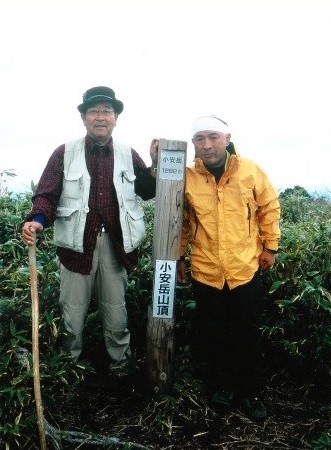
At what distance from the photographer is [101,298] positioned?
4.06m

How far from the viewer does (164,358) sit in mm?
3865

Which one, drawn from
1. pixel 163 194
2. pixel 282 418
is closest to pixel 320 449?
pixel 282 418

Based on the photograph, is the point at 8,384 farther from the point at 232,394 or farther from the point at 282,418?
the point at 282,418

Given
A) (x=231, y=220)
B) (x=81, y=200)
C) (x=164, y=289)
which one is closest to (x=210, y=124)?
(x=231, y=220)

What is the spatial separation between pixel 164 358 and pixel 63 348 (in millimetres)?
904

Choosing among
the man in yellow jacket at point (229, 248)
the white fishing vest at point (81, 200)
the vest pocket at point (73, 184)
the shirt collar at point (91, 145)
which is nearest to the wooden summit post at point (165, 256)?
the man in yellow jacket at point (229, 248)

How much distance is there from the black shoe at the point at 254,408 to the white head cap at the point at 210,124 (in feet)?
7.54

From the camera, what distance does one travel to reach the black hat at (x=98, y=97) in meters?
3.75

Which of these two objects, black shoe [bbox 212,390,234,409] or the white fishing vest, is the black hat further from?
black shoe [bbox 212,390,234,409]

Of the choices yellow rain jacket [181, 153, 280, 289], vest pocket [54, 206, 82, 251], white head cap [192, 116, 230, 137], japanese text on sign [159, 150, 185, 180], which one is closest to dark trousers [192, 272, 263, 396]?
yellow rain jacket [181, 153, 280, 289]

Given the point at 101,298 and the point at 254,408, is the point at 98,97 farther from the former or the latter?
the point at 254,408

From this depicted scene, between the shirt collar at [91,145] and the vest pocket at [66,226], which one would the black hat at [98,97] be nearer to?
the shirt collar at [91,145]

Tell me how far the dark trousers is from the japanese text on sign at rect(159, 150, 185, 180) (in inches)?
36.6

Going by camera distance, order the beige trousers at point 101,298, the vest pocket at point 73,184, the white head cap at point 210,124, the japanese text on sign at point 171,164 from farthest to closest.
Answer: the beige trousers at point 101,298, the vest pocket at point 73,184, the japanese text on sign at point 171,164, the white head cap at point 210,124
